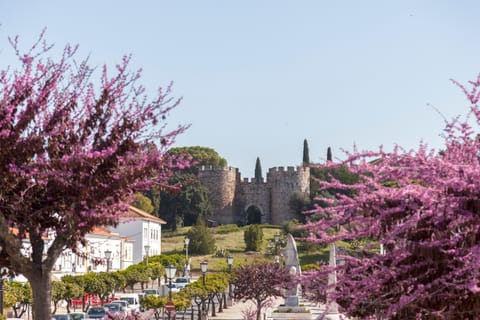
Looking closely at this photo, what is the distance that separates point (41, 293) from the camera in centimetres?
751

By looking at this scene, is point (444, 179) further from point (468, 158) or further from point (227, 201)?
point (227, 201)

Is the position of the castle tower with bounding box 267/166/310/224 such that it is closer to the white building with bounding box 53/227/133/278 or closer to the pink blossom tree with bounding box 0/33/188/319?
the white building with bounding box 53/227/133/278

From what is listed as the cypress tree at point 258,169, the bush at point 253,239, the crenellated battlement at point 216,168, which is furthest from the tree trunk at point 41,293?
the cypress tree at point 258,169

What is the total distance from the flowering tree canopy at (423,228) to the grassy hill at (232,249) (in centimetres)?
5665

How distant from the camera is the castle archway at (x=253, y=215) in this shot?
101 meters

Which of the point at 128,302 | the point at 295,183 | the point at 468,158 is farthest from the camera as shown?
the point at 295,183

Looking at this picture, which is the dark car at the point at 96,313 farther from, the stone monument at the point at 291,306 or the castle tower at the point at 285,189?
the castle tower at the point at 285,189

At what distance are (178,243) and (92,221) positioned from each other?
75.8 metres

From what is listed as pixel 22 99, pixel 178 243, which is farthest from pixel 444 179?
pixel 178 243

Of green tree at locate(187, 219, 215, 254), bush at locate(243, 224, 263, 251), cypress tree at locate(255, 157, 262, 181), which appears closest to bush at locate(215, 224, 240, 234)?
green tree at locate(187, 219, 215, 254)

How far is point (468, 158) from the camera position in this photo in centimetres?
649

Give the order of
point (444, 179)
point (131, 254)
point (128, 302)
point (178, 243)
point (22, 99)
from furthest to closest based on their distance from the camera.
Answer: point (178, 243)
point (131, 254)
point (128, 302)
point (22, 99)
point (444, 179)

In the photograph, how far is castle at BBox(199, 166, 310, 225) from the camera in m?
99.8

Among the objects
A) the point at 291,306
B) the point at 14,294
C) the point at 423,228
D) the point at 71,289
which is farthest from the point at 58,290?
the point at 423,228
